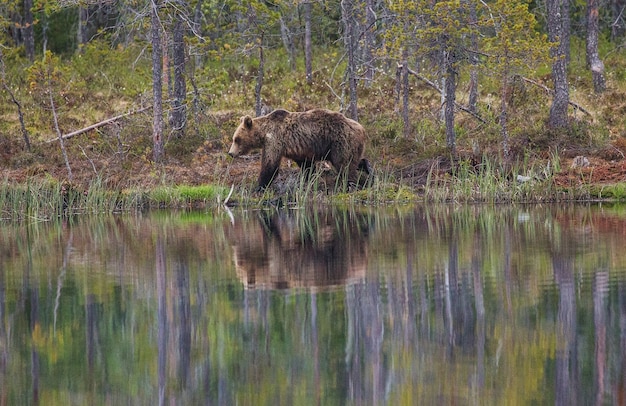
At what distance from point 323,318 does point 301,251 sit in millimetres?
4700

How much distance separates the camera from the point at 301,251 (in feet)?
46.0

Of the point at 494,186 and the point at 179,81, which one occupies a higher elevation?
the point at 179,81

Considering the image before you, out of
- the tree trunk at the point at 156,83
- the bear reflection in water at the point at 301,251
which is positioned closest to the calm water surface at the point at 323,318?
the bear reflection in water at the point at 301,251

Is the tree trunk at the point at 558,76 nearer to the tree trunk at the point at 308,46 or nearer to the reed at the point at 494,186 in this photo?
the reed at the point at 494,186

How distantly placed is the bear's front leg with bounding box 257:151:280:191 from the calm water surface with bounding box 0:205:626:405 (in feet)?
16.3

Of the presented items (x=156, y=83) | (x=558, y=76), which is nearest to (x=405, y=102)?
(x=558, y=76)

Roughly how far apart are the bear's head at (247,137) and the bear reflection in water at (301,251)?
2.34 metres

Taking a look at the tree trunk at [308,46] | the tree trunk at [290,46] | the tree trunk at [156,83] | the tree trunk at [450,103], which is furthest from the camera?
the tree trunk at [290,46]

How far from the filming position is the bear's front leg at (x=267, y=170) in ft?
69.2

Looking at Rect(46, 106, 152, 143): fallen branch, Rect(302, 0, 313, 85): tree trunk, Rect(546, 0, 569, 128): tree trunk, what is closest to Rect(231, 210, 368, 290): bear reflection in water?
Rect(546, 0, 569, 128): tree trunk

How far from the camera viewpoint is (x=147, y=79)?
100 ft

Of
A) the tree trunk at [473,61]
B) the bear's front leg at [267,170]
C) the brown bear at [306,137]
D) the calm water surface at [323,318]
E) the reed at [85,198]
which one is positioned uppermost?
the tree trunk at [473,61]

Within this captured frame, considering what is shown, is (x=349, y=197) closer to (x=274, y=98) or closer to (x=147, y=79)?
(x=274, y=98)

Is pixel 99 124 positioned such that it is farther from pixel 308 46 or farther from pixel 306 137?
pixel 306 137
